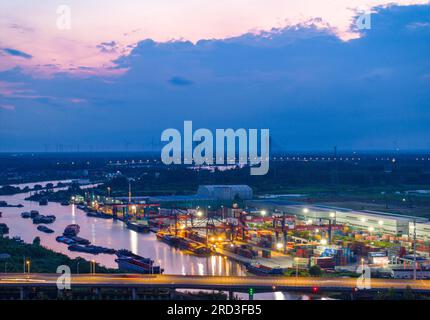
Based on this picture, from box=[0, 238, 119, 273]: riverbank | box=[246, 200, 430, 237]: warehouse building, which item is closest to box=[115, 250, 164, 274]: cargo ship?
box=[0, 238, 119, 273]: riverbank

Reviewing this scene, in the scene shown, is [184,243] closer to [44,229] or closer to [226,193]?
[44,229]

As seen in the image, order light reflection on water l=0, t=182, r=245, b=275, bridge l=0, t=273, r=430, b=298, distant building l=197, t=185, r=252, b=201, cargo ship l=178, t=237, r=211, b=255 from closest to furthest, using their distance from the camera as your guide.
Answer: bridge l=0, t=273, r=430, b=298 → light reflection on water l=0, t=182, r=245, b=275 → cargo ship l=178, t=237, r=211, b=255 → distant building l=197, t=185, r=252, b=201

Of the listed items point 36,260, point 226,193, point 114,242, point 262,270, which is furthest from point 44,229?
point 262,270

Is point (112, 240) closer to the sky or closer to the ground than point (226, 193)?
closer to the ground

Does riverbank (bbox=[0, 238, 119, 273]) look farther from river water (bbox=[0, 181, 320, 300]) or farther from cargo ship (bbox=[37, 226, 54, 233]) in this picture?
cargo ship (bbox=[37, 226, 54, 233])
